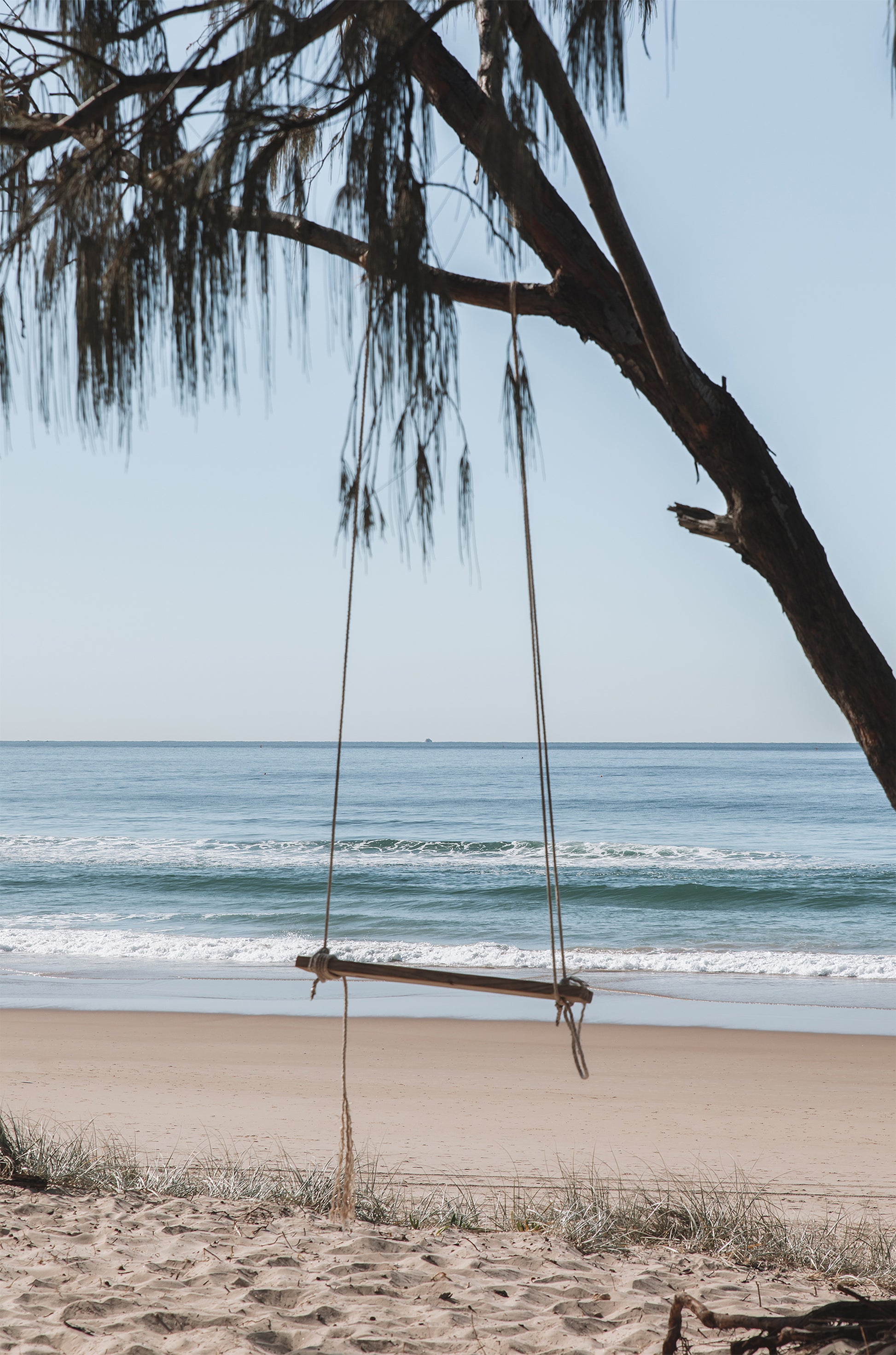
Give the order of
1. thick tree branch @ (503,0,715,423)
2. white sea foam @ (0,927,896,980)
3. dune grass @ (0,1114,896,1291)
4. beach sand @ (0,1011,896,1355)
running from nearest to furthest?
thick tree branch @ (503,0,715,423) → beach sand @ (0,1011,896,1355) → dune grass @ (0,1114,896,1291) → white sea foam @ (0,927,896,980)

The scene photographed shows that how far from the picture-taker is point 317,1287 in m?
2.81

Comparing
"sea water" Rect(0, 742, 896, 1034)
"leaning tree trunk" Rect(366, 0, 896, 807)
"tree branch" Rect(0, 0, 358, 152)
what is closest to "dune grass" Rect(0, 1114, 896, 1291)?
"leaning tree trunk" Rect(366, 0, 896, 807)

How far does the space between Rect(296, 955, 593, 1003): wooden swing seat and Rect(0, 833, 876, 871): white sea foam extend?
1622cm

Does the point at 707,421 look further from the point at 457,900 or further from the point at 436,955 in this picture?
the point at 457,900

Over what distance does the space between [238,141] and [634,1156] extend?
192 inches

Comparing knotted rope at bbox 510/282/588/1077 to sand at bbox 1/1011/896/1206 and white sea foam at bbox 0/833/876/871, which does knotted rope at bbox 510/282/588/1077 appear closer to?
sand at bbox 1/1011/896/1206

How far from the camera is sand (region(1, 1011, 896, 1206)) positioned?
5043mm

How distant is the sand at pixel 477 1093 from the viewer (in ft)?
16.5

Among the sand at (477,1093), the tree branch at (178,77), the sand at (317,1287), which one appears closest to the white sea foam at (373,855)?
the sand at (477,1093)

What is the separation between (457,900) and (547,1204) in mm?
11690

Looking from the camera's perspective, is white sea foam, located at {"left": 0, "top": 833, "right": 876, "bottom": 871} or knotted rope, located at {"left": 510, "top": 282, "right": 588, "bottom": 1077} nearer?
knotted rope, located at {"left": 510, "top": 282, "right": 588, "bottom": 1077}

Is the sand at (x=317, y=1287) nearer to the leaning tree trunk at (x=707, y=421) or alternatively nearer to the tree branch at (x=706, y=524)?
the leaning tree trunk at (x=707, y=421)

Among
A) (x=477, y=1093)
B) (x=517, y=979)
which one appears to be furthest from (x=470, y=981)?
(x=477, y=1093)

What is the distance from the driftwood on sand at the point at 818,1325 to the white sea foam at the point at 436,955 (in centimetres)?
881
